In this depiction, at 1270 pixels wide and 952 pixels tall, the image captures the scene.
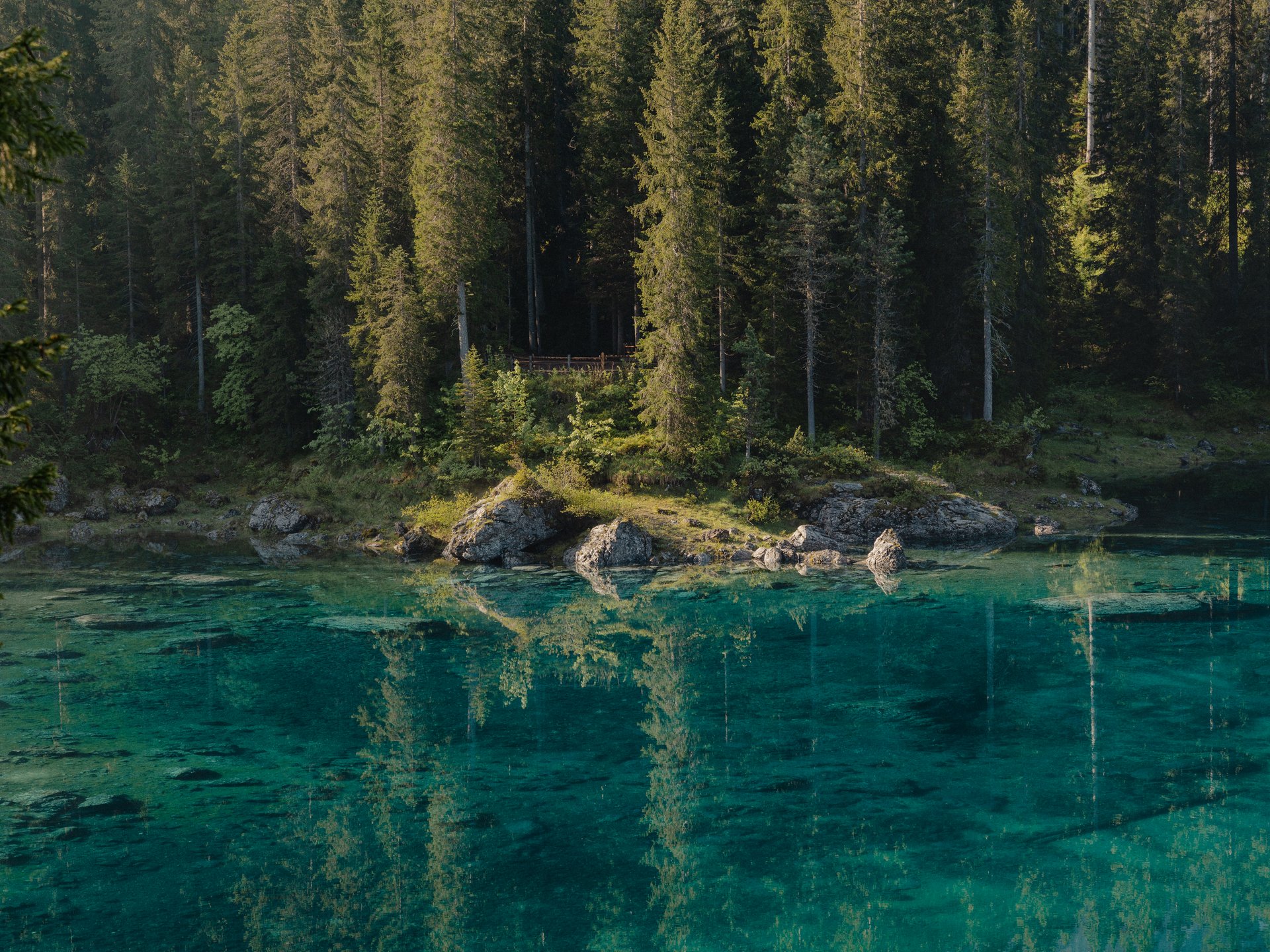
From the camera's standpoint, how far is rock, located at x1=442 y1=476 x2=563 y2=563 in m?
37.6

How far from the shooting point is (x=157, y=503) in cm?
4531

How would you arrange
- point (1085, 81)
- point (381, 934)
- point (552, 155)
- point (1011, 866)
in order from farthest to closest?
point (1085, 81), point (552, 155), point (1011, 866), point (381, 934)

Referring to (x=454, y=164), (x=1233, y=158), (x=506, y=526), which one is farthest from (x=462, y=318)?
(x=1233, y=158)

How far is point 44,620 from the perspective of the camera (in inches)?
1160

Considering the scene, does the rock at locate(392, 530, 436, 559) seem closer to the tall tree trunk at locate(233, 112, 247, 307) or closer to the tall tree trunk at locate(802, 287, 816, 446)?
the tall tree trunk at locate(802, 287, 816, 446)

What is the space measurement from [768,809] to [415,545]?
24843 mm

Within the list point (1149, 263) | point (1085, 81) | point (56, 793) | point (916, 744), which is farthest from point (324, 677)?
point (1085, 81)

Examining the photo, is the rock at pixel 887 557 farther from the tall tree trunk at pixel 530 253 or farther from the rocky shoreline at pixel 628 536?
the tall tree trunk at pixel 530 253

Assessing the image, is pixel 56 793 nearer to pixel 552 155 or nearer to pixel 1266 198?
Answer: pixel 552 155

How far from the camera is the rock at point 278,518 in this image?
140 ft

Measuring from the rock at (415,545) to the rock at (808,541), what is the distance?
13579 millimetres

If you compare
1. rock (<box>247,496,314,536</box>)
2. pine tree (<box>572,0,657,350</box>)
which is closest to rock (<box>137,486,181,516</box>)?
rock (<box>247,496,314,536</box>)

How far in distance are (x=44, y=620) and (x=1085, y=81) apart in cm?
6910

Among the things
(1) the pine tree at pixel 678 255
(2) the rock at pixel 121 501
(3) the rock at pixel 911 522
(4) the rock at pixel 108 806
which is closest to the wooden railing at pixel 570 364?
(1) the pine tree at pixel 678 255
